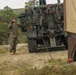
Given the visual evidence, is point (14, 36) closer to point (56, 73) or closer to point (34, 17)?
point (34, 17)

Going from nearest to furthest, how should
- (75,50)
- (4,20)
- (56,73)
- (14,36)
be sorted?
(75,50) → (56,73) → (14,36) → (4,20)

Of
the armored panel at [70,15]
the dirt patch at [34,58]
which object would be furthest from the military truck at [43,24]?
the armored panel at [70,15]

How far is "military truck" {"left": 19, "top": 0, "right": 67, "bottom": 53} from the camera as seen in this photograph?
14.0 metres

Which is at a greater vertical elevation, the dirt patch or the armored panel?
the armored panel

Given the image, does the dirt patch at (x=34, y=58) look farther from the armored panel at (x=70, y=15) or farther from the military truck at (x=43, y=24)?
the armored panel at (x=70, y=15)

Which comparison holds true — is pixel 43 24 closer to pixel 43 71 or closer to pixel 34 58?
pixel 34 58

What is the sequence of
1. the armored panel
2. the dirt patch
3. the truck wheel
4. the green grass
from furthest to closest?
the truck wheel
the dirt patch
the green grass
the armored panel

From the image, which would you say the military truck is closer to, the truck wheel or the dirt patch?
the truck wheel

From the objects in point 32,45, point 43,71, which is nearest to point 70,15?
point 43,71

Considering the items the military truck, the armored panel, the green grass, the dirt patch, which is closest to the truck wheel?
the military truck

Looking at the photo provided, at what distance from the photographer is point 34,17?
14.1 metres

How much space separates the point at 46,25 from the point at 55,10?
83 cm

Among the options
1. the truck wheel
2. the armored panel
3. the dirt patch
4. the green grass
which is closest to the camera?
the armored panel

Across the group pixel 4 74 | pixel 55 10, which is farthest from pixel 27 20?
pixel 4 74
